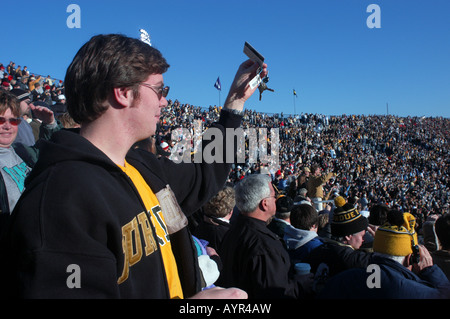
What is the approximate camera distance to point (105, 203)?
1.16 metres

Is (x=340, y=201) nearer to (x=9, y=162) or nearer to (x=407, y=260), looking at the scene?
(x=407, y=260)

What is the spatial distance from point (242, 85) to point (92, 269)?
1331 mm

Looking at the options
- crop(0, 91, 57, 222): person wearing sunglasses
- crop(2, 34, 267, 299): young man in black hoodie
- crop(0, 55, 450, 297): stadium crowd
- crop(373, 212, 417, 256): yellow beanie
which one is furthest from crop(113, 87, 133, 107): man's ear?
crop(0, 55, 450, 297): stadium crowd

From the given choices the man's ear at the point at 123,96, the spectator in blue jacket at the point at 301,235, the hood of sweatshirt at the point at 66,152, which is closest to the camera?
the hood of sweatshirt at the point at 66,152

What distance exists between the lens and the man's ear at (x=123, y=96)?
1.43 metres

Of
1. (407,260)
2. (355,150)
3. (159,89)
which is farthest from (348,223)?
(355,150)

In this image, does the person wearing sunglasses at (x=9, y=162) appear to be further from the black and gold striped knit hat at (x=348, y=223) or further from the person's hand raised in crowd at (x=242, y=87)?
the black and gold striped knit hat at (x=348, y=223)

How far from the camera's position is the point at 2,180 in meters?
2.29

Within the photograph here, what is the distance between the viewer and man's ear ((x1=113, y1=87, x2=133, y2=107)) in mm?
1434

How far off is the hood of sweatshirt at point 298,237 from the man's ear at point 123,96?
256 cm

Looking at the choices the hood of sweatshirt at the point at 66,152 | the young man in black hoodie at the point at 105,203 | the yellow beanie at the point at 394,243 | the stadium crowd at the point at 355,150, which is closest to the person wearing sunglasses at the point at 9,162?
the young man in black hoodie at the point at 105,203

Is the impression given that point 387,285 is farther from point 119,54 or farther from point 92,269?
point 119,54

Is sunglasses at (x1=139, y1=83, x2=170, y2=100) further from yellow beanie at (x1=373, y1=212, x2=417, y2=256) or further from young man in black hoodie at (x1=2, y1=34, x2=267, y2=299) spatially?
yellow beanie at (x1=373, y1=212, x2=417, y2=256)

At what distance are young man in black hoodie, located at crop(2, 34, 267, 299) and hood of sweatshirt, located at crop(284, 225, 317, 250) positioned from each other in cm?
196
